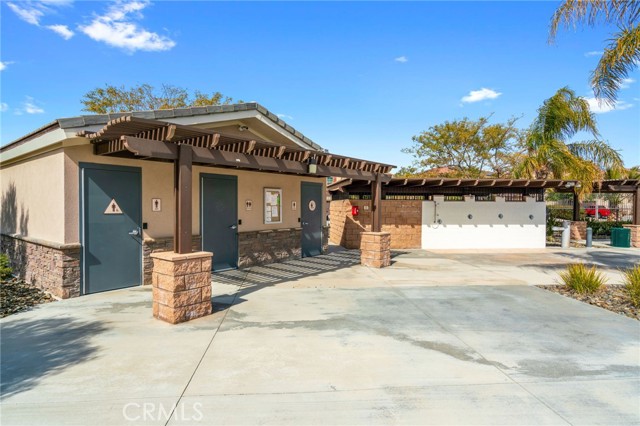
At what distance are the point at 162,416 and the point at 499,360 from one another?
366 cm

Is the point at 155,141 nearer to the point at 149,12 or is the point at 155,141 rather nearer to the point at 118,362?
the point at 118,362

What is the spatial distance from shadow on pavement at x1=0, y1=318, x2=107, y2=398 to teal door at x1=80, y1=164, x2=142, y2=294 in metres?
1.65

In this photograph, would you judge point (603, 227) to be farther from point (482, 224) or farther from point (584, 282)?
point (584, 282)

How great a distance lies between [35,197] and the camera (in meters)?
7.81

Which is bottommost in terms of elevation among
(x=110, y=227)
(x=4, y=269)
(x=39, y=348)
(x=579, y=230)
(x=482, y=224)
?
(x=39, y=348)

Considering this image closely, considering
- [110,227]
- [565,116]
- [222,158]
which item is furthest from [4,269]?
[565,116]

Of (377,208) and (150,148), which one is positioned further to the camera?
(377,208)

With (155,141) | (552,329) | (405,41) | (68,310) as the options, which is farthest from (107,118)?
(405,41)

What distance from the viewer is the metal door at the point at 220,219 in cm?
895

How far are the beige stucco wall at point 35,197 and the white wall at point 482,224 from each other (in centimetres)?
1270

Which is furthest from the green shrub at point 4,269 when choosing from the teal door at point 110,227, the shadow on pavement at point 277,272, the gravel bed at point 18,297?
the shadow on pavement at point 277,272

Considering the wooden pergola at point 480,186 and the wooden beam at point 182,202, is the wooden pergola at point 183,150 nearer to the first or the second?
the wooden beam at point 182,202

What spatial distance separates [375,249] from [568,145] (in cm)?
1175

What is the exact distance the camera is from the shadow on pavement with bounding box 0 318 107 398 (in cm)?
369
